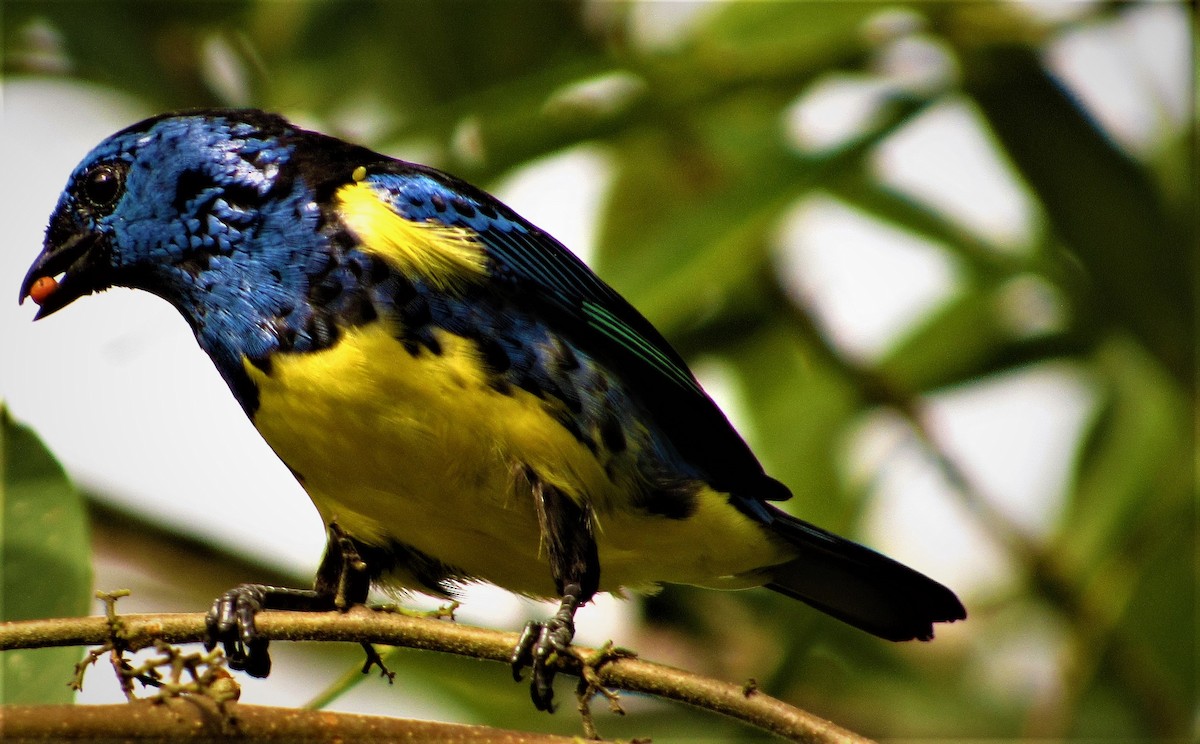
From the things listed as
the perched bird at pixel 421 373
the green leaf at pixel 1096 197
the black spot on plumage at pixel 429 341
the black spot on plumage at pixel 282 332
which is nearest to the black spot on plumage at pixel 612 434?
the perched bird at pixel 421 373

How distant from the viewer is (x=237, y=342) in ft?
9.26

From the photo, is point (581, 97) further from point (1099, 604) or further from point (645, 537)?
point (1099, 604)

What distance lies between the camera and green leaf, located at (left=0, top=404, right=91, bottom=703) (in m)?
2.42

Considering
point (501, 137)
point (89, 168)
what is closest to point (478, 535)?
point (89, 168)

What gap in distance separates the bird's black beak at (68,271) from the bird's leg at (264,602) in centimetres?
77

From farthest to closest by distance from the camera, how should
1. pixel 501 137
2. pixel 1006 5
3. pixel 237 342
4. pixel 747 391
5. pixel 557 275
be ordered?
pixel 747 391
pixel 1006 5
pixel 501 137
pixel 557 275
pixel 237 342

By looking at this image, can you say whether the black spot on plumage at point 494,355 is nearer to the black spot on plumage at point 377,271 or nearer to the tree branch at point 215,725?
the black spot on plumage at point 377,271

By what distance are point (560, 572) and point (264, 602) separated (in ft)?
1.97

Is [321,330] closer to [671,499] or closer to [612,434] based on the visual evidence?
[612,434]

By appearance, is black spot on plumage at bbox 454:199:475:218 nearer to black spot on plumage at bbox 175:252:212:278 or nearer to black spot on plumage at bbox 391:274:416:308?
black spot on plumage at bbox 391:274:416:308

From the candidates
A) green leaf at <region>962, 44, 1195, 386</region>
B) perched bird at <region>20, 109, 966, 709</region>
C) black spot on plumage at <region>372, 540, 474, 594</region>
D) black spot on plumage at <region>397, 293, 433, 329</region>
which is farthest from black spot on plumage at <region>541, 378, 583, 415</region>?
green leaf at <region>962, 44, 1195, 386</region>

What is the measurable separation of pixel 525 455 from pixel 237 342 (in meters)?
0.61

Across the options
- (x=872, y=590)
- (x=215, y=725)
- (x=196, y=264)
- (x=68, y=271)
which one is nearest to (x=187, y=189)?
(x=196, y=264)

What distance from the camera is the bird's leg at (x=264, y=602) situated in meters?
2.51
